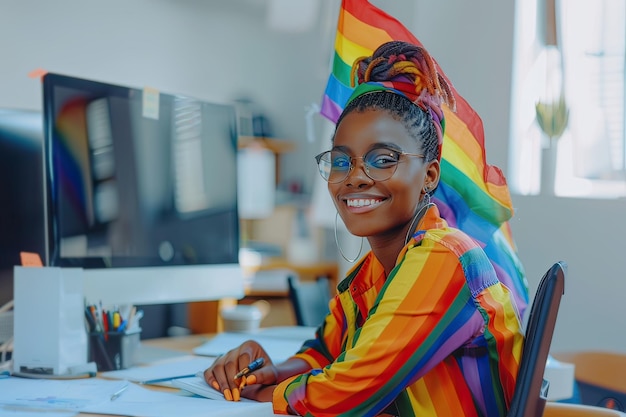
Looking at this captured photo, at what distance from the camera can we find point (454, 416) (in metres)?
1.12

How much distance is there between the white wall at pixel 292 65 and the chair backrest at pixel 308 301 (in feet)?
2.11

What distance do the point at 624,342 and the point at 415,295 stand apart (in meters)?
1.25

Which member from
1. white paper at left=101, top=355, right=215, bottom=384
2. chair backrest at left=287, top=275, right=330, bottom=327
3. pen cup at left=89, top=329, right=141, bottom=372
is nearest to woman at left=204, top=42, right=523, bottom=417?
white paper at left=101, top=355, right=215, bottom=384

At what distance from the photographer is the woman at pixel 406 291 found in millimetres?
1065

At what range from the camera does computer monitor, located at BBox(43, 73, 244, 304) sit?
155 centimetres

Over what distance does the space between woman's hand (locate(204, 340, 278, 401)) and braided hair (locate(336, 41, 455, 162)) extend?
1.46ft

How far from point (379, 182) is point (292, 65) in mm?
3901

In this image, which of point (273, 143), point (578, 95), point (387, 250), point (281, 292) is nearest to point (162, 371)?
point (387, 250)

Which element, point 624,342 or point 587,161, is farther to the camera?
point 587,161

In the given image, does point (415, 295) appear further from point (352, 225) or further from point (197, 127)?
point (197, 127)

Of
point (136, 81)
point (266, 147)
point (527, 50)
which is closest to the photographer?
point (527, 50)

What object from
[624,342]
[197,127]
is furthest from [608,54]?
[197,127]

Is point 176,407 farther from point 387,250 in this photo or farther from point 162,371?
point 387,250

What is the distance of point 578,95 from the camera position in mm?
2365
